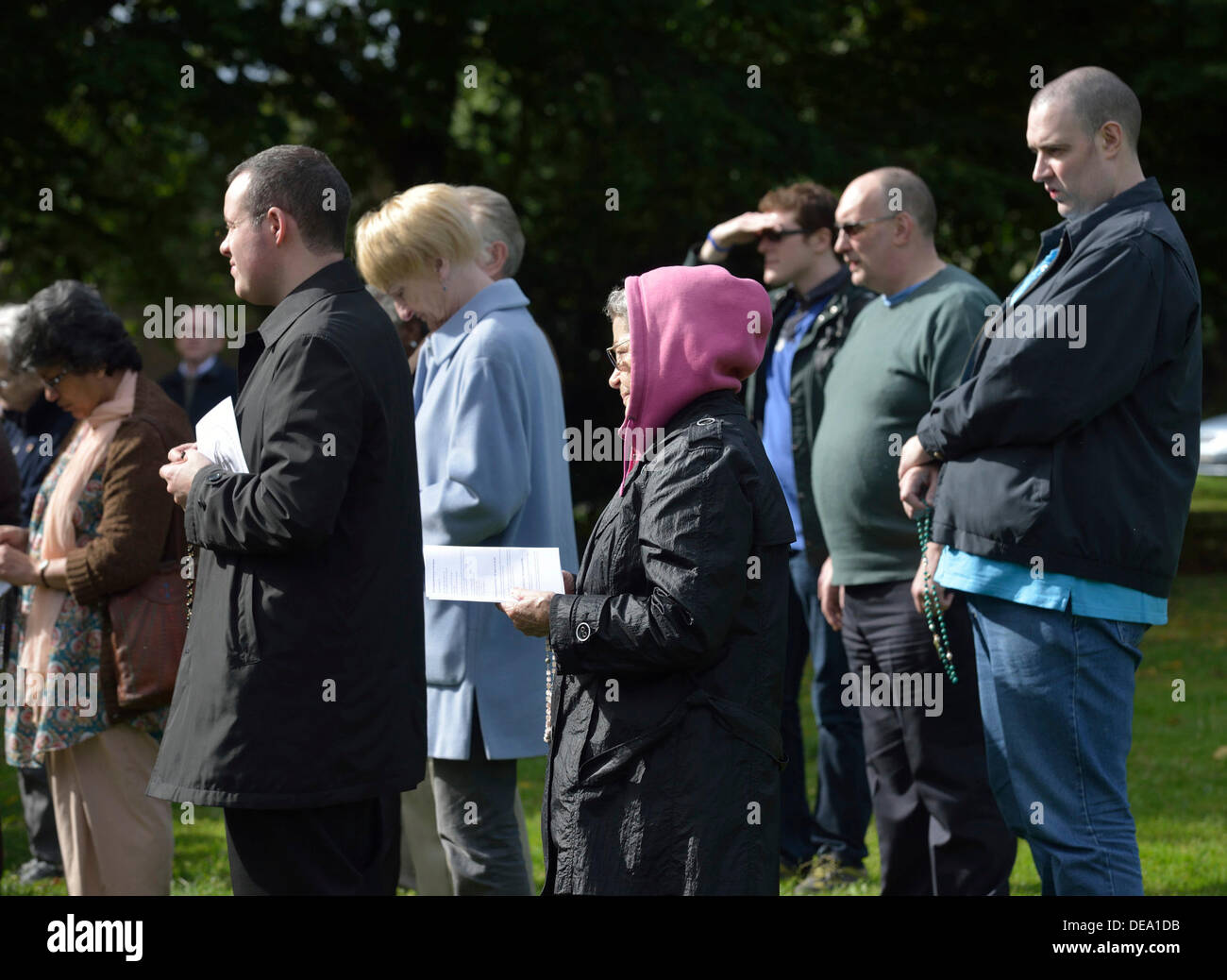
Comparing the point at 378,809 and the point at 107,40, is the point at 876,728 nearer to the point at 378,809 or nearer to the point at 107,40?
the point at 378,809

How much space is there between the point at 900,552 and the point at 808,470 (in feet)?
2.78

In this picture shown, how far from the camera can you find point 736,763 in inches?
115

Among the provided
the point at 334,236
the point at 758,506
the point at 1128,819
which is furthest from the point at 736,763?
the point at 334,236

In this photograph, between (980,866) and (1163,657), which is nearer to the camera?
(980,866)

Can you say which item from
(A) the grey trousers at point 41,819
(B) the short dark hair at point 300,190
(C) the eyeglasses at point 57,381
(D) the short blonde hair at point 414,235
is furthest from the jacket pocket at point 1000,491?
(A) the grey trousers at point 41,819

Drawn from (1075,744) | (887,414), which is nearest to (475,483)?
(887,414)

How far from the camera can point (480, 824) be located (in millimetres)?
4102

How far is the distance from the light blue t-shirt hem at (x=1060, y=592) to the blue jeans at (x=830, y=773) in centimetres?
199

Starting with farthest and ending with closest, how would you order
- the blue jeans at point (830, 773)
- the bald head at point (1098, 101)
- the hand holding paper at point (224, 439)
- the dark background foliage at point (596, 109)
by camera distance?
the dark background foliage at point (596, 109), the blue jeans at point (830, 773), the bald head at point (1098, 101), the hand holding paper at point (224, 439)

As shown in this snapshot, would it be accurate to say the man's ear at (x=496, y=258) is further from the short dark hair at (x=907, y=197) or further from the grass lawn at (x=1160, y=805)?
the grass lawn at (x=1160, y=805)

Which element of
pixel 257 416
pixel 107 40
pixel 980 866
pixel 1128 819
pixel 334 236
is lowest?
pixel 980 866

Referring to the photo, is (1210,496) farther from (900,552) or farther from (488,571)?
(488,571)

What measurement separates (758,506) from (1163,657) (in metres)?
9.08

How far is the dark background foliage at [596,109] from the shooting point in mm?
11852
